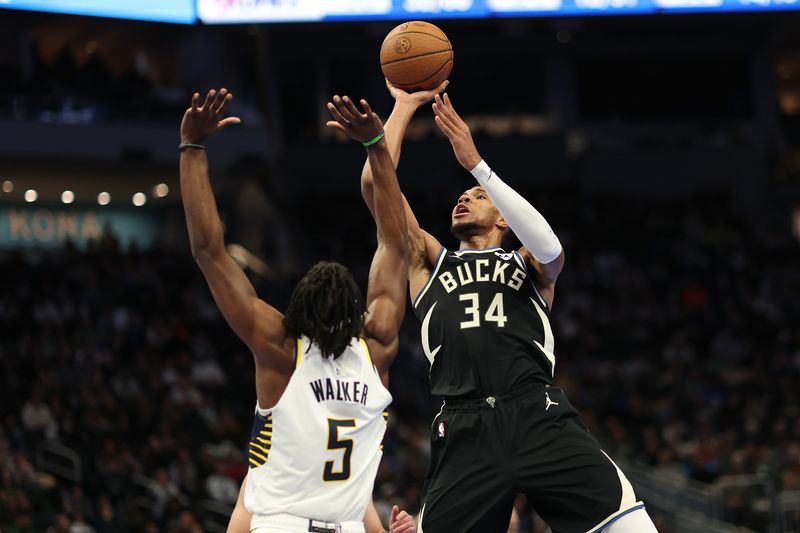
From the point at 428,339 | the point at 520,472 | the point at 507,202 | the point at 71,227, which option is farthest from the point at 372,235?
the point at 520,472

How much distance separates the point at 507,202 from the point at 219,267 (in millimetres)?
1479

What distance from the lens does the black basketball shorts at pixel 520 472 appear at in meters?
5.03

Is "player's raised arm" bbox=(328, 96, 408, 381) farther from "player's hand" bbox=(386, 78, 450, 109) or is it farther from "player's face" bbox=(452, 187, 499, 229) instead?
"player's hand" bbox=(386, 78, 450, 109)

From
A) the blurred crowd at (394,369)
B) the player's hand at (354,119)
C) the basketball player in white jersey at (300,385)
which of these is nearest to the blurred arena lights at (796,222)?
the blurred crowd at (394,369)

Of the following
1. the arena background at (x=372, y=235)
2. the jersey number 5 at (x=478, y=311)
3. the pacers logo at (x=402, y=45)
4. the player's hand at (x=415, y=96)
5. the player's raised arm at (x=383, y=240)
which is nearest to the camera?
the player's raised arm at (x=383, y=240)

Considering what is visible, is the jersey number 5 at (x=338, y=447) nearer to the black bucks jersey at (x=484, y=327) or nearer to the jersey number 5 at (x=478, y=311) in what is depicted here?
the black bucks jersey at (x=484, y=327)

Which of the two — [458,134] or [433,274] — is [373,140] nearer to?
[458,134]

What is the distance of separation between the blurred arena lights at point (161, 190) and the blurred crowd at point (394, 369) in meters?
1.90

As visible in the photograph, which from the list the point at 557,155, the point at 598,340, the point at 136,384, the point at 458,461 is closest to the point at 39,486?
the point at 136,384

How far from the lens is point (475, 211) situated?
5.75 m

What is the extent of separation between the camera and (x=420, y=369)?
19.1 meters

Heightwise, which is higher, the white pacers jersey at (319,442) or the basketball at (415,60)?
the basketball at (415,60)

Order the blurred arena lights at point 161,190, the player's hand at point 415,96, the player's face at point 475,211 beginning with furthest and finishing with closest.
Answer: the blurred arena lights at point 161,190 < the player's hand at point 415,96 < the player's face at point 475,211

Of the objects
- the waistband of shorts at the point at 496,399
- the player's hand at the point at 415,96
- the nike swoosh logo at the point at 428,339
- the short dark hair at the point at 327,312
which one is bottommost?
the waistband of shorts at the point at 496,399
